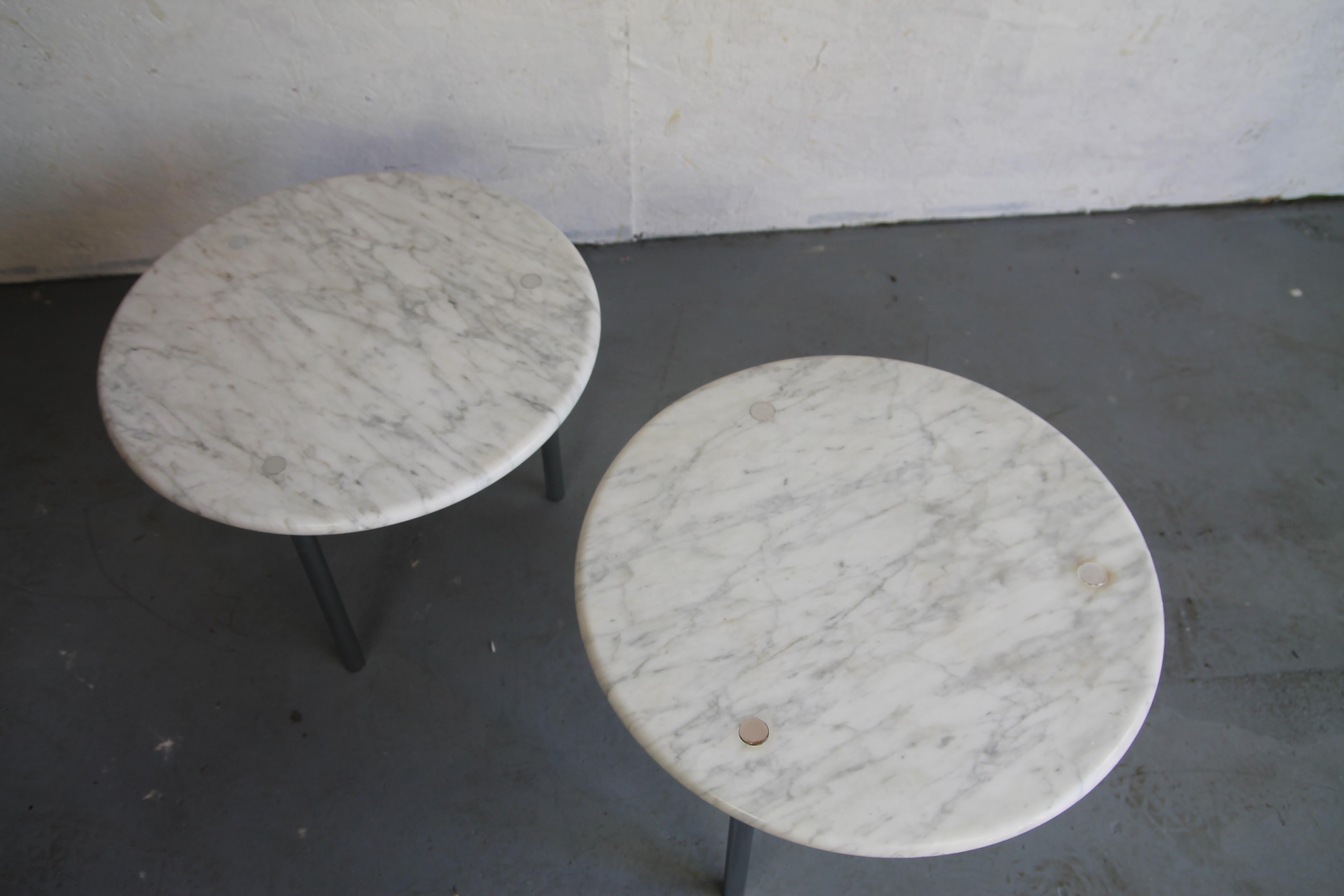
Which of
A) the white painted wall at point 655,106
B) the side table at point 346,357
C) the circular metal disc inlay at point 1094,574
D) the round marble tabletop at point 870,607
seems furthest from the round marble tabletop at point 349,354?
the circular metal disc inlay at point 1094,574

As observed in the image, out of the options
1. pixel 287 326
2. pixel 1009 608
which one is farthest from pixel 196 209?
pixel 1009 608

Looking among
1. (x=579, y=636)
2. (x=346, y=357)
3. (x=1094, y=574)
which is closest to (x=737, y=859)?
(x=579, y=636)

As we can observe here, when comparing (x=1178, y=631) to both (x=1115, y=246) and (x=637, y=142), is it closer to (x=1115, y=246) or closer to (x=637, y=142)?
(x=1115, y=246)

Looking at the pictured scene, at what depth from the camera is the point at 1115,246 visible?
9.14ft

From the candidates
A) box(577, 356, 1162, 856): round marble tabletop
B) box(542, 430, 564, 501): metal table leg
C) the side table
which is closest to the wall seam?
the side table

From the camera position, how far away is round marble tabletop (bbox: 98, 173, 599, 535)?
1.42 m

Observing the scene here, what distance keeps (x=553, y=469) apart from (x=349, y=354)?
60 centimetres

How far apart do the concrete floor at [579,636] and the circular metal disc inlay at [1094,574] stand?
661 mm

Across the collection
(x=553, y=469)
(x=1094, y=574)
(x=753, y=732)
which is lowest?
(x=553, y=469)

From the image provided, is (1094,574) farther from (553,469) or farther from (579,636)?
(553,469)

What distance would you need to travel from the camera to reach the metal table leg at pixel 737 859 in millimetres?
1436

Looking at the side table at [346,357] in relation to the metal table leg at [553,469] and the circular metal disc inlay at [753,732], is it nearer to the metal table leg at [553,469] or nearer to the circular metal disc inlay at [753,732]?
the metal table leg at [553,469]

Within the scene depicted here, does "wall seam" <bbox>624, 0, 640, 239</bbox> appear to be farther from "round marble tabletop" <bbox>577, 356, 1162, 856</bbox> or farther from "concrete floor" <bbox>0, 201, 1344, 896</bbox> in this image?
"round marble tabletop" <bbox>577, 356, 1162, 856</bbox>

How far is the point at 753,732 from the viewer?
4.00ft
